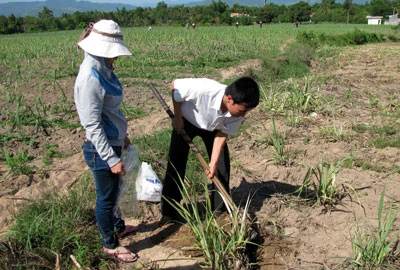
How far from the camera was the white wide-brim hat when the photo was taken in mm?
1963

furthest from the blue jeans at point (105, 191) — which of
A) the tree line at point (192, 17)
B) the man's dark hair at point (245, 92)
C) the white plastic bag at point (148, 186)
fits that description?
the tree line at point (192, 17)

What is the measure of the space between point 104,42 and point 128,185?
1047 mm

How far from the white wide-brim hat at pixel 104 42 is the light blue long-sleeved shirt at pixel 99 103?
0.05 meters

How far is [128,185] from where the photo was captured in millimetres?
2574

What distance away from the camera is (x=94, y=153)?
6.98ft

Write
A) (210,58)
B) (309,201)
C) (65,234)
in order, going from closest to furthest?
(65,234), (309,201), (210,58)

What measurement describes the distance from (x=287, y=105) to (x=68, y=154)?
3.14m

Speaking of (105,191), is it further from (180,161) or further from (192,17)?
(192,17)

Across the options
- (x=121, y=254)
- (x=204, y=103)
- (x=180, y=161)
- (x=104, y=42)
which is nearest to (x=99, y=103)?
(x=104, y=42)

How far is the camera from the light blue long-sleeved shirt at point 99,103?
6.34ft

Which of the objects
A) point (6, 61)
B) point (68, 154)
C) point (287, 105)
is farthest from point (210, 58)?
point (68, 154)

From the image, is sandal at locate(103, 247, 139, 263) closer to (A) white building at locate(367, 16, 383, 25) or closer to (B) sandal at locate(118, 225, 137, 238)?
(B) sandal at locate(118, 225, 137, 238)

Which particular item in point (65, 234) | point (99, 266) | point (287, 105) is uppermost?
point (287, 105)

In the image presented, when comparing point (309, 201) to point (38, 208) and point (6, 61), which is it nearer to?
point (38, 208)
